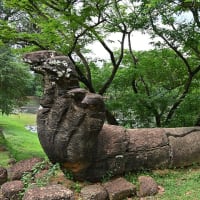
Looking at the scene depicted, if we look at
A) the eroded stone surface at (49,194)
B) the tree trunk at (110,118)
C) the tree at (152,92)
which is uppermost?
the tree at (152,92)

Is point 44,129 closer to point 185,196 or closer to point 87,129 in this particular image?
point 87,129

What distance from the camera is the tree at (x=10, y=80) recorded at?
1076cm

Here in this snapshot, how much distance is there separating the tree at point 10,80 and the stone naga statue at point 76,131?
233 inches

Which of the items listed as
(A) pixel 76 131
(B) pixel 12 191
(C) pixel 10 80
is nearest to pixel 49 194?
(B) pixel 12 191

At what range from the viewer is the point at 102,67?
9.01m

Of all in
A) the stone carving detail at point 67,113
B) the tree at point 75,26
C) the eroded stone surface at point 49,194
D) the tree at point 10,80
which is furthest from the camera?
the tree at point 10,80

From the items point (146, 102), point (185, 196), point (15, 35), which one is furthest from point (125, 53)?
point (185, 196)

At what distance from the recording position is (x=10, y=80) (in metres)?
10.8

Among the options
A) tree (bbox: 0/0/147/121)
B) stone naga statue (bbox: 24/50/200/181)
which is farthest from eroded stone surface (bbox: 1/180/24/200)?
tree (bbox: 0/0/147/121)

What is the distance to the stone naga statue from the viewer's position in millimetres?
4969

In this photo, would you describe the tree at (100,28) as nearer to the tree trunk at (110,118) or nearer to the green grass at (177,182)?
the tree trunk at (110,118)

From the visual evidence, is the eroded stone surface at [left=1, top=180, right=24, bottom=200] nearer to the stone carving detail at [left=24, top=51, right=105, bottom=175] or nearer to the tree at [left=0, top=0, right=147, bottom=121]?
the stone carving detail at [left=24, top=51, right=105, bottom=175]

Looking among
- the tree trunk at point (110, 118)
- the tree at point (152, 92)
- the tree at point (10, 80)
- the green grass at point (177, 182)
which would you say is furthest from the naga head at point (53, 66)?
the tree at point (10, 80)

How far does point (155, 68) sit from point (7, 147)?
5224 millimetres
